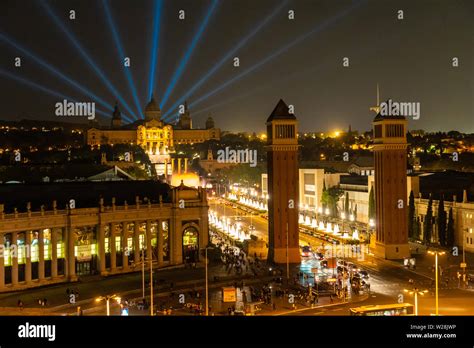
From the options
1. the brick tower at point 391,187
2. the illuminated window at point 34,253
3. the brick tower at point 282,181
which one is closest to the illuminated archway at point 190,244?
the brick tower at point 282,181

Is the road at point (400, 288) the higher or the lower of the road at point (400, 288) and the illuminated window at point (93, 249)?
the lower

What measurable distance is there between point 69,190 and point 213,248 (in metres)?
14.2

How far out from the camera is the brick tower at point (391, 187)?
56031mm

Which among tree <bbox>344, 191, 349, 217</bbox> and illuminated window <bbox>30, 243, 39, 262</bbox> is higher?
tree <bbox>344, 191, 349, 217</bbox>

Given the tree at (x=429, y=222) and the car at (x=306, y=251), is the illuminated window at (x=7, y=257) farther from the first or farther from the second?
the tree at (x=429, y=222)

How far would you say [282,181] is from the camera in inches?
2194

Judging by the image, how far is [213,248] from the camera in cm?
5541

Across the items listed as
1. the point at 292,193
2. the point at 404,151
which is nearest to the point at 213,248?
the point at 292,193

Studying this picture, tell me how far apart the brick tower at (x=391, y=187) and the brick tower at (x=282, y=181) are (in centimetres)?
852

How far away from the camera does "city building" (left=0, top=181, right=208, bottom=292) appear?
147 feet

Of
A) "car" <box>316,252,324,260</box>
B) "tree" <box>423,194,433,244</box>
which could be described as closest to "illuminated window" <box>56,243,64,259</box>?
"car" <box>316,252,324,260</box>

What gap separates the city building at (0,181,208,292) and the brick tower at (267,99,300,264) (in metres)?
6.53

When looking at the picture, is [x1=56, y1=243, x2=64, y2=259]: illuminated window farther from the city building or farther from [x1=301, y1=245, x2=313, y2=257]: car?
[x1=301, y1=245, x2=313, y2=257]: car

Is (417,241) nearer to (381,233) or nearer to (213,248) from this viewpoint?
(381,233)
